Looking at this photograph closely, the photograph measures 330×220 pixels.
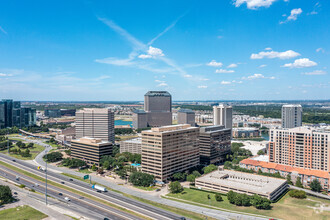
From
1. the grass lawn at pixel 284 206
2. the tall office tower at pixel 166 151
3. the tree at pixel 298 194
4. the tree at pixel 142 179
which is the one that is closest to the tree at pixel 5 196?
the tree at pixel 142 179

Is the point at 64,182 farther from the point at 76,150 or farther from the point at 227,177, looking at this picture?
the point at 227,177

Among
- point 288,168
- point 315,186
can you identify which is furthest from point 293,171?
point 315,186

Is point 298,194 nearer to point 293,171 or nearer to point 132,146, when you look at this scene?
point 293,171

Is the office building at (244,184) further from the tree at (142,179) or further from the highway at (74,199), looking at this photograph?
the highway at (74,199)

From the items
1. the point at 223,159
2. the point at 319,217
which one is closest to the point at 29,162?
the point at 223,159

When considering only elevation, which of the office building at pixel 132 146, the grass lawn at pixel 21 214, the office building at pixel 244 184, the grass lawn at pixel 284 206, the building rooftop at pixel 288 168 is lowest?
the grass lawn at pixel 284 206
